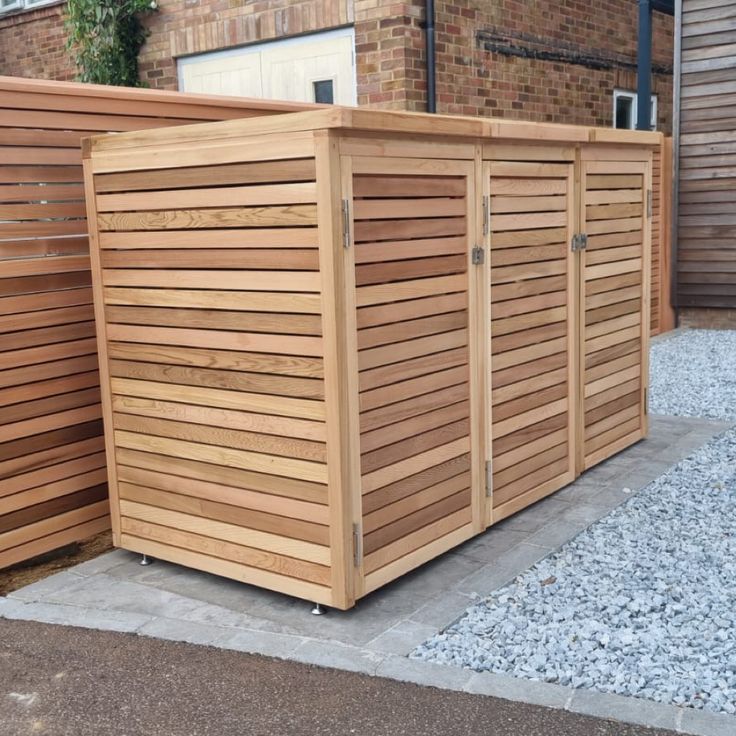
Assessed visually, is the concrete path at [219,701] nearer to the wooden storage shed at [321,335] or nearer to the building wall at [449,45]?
the wooden storage shed at [321,335]

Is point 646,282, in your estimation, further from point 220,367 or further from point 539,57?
point 539,57

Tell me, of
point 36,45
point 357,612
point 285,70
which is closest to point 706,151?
point 285,70

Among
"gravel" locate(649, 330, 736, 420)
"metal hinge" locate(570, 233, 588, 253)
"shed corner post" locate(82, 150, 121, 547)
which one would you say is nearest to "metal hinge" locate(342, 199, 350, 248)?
"shed corner post" locate(82, 150, 121, 547)

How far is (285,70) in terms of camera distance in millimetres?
9469

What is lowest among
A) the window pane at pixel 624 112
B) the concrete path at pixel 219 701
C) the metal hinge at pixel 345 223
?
the concrete path at pixel 219 701

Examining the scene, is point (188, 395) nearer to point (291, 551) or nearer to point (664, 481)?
point (291, 551)

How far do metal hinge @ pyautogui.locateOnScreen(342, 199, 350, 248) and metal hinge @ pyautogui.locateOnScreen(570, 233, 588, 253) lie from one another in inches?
76.9

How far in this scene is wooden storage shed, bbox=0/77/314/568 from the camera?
14.0 ft

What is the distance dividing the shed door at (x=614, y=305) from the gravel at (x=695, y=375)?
1.18 metres

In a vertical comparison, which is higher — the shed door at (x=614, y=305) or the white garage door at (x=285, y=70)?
the white garage door at (x=285, y=70)

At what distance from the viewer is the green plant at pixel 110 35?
10.2 metres

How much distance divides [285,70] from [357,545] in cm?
682

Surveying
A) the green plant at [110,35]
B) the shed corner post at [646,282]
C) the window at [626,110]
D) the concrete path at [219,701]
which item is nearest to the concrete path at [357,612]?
the concrete path at [219,701]

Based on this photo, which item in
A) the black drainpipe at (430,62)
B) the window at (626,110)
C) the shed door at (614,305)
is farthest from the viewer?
the window at (626,110)
